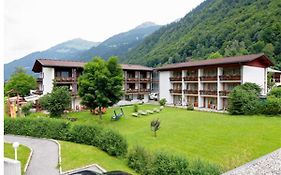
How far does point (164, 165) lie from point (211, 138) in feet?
23.4

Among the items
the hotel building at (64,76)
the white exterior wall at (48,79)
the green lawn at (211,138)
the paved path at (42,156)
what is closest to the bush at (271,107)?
the green lawn at (211,138)

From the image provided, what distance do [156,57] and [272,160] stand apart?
70.9m

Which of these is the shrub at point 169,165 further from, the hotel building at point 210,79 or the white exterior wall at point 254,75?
the white exterior wall at point 254,75

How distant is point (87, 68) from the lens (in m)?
25.6

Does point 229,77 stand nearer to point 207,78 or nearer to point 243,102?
point 207,78

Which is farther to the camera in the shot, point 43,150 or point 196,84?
point 196,84

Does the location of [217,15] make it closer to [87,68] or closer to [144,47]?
[144,47]

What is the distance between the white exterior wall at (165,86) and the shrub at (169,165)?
28977 millimetres

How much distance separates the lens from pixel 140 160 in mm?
12695

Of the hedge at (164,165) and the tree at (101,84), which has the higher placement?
the tree at (101,84)

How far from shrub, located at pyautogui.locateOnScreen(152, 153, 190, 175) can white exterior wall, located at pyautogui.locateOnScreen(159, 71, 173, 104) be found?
28977 mm

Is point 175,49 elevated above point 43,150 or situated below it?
above

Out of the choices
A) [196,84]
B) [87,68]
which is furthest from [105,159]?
[196,84]

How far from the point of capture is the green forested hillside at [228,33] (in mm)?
57863
